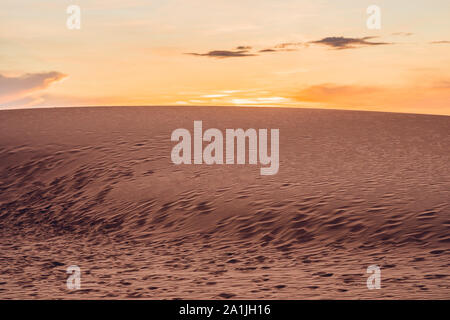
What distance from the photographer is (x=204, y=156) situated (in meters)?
22.2

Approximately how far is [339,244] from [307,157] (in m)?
9.42

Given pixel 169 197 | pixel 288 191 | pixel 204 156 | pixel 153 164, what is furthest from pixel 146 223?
pixel 204 156

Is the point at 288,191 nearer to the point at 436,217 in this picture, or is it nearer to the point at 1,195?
the point at 436,217

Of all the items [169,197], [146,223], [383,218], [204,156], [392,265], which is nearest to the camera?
[392,265]

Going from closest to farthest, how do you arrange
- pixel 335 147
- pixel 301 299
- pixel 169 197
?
pixel 301 299 < pixel 169 197 < pixel 335 147

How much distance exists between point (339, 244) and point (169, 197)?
6.36 m

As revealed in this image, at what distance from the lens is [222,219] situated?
14648mm

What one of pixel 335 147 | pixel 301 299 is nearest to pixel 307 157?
pixel 335 147

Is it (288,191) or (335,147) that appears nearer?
(288,191)

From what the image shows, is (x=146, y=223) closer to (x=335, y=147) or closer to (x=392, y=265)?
(x=392, y=265)

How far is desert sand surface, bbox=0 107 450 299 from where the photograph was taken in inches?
396

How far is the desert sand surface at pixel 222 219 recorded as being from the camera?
1006 centimetres
